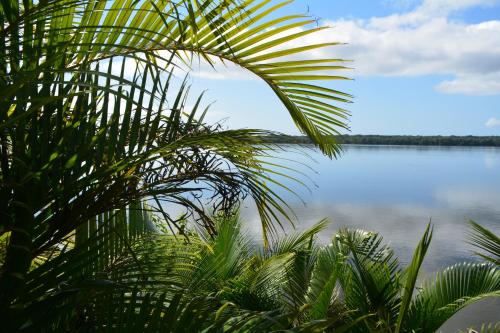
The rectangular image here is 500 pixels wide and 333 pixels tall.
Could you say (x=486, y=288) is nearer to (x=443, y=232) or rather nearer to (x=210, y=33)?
(x=210, y=33)

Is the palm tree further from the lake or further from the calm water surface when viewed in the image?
the calm water surface

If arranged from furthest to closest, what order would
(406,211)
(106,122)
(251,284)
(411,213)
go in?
(406,211)
(411,213)
(251,284)
(106,122)

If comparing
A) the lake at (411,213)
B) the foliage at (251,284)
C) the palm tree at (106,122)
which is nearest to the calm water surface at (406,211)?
the lake at (411,213)

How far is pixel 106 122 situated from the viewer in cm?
117

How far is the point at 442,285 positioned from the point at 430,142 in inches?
1179

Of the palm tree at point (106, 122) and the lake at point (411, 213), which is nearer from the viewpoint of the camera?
the palm tree at point (106, 122)

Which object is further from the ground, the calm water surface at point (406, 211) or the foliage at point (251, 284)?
the foliage at point (251, 284)

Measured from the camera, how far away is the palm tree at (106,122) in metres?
0.92

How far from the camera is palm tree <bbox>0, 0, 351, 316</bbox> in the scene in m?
0.92

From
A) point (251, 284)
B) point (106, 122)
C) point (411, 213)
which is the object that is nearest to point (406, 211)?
point (411, 213)

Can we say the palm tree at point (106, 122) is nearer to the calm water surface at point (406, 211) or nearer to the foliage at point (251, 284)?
the foliage at point (251, 284)

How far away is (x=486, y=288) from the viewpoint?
3.11m

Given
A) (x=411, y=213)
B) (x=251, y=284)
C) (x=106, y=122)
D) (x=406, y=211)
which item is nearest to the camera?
(x=106, y=122)

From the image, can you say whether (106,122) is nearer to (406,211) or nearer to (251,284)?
(251,284)
